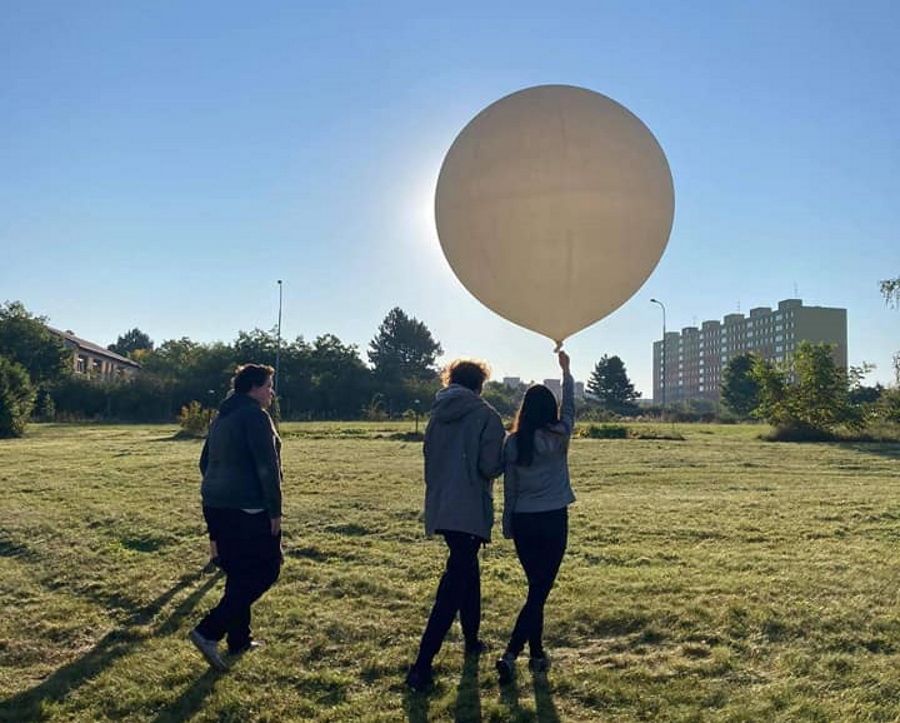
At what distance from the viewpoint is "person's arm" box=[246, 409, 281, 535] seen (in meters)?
3.86

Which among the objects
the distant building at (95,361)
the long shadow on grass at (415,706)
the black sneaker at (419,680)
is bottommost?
the long shadow on grass at (415,706)

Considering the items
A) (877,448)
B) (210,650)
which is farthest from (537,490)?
(877,448)

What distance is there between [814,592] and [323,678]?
3.48 m

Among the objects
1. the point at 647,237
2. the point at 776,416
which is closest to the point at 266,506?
the point at 647,237

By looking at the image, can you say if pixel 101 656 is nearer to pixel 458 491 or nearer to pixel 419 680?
pixel 419 680

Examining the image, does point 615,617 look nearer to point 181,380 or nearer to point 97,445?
point 97,445

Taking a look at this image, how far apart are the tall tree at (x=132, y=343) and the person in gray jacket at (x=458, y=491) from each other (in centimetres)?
10335

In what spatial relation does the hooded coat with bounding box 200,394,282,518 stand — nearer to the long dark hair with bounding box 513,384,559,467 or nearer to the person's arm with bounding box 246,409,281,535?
the person's arm with bounding box 246,409,281,535

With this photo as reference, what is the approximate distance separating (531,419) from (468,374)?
16.2 inches

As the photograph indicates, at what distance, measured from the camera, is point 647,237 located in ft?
14.3

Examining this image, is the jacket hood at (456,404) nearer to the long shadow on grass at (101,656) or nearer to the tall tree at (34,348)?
the long shadow on grass at (101,656)

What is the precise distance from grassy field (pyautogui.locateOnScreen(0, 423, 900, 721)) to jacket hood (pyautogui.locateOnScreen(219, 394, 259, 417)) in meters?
1.38

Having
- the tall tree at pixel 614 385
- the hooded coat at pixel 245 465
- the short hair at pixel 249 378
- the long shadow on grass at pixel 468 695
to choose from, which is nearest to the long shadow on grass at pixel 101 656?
the hooded coat at pixel 245 465

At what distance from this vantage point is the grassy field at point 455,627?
3.48 meters
